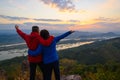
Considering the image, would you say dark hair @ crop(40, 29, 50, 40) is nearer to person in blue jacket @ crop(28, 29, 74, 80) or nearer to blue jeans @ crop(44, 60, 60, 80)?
person in blue jacket @ crop(28, 29, 74, 80)

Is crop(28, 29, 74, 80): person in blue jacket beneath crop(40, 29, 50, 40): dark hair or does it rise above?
beneath

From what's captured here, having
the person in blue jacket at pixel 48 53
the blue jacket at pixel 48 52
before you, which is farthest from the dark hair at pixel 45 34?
the blue jacket at pixel 48 52

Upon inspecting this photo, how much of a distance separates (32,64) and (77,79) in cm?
254

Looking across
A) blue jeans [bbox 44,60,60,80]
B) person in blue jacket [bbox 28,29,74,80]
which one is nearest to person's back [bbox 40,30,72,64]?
person in blue jacket [bbox 28,29,74,80]

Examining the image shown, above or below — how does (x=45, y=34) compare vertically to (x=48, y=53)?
above

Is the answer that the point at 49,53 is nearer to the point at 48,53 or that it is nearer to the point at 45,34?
the point at 48,53

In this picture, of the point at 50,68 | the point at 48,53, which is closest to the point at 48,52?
the point at 48,53

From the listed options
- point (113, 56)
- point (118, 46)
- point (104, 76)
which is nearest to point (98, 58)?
point (113, 56)

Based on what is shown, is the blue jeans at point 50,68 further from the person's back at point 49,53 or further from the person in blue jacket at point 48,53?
the person's back at point 49,53

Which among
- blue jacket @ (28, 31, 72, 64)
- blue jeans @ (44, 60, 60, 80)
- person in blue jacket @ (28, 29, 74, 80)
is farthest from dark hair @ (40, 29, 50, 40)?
blue jeans @ (44, 60, 60, 80)

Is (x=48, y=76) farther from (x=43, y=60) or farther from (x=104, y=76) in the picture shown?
(x=104, y=76)

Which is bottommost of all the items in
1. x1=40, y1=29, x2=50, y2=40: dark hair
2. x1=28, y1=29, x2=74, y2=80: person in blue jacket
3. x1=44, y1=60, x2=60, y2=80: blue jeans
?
x1=44, y1=60, x2=60, y2=80: blue jeans

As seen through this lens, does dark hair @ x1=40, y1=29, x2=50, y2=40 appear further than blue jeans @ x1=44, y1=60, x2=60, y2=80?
No

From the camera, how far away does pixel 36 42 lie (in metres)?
5.86
